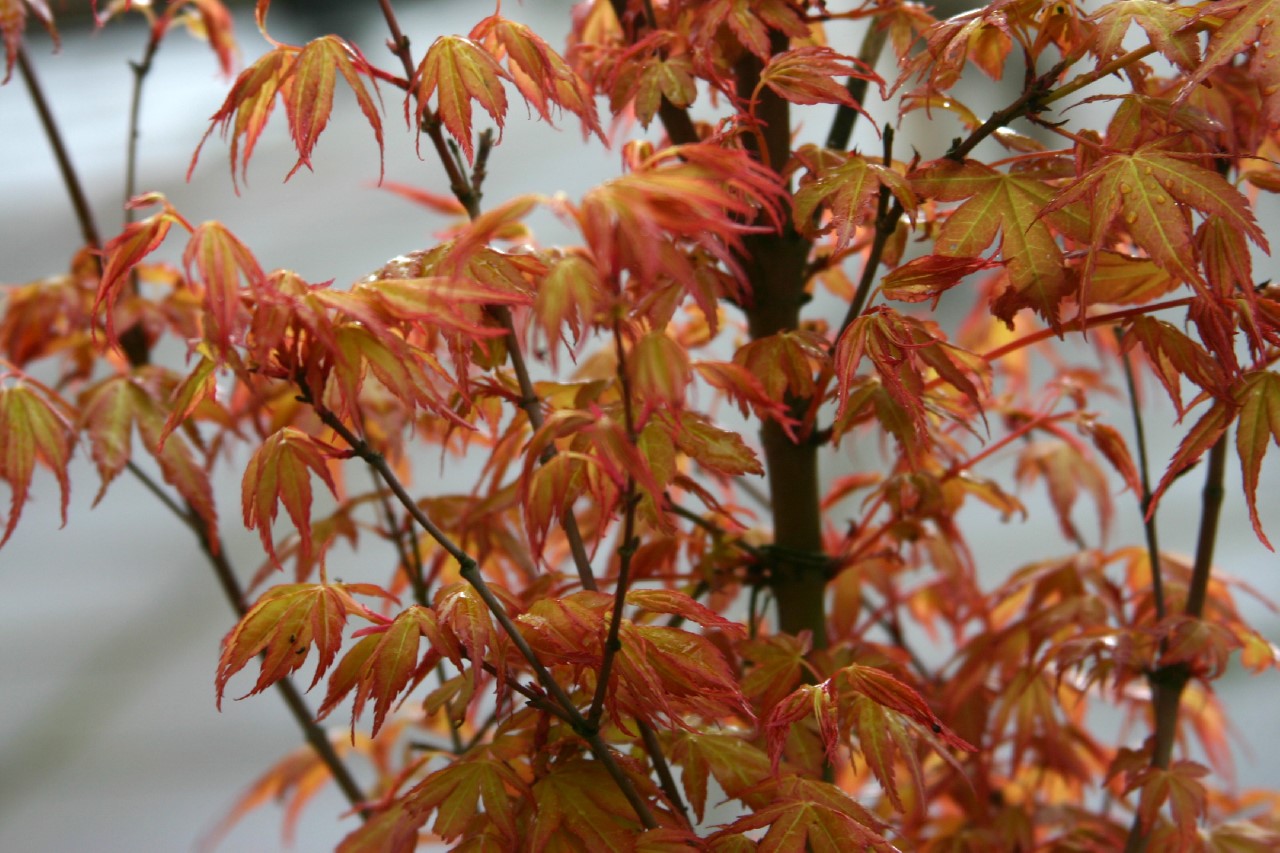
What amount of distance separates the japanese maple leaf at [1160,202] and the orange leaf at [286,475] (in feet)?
1.01

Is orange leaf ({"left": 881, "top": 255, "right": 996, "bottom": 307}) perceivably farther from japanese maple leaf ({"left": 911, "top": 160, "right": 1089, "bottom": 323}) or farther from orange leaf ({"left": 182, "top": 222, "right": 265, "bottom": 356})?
orange leaf ({"left": 182, "top": 222, "right": 265, "bottom": 356})

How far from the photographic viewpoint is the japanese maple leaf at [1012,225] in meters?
0.47

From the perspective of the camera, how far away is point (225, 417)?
72 cm

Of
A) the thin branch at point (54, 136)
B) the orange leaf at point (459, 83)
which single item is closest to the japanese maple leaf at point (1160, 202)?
the orange leaf at point (459, 83)

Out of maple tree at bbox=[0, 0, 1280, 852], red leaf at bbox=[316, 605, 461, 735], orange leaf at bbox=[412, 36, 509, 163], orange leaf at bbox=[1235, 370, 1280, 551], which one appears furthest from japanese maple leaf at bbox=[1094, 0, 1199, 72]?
red leaf at bbox=[316, 605, 461, 735]

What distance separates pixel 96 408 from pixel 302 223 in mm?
1414

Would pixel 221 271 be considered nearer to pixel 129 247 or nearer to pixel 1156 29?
Answer: pixel 129 247

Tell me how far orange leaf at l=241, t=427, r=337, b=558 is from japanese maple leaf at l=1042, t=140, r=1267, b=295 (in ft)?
1.01

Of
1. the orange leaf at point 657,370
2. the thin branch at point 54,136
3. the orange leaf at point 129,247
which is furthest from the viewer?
the thin branch at point 54,136

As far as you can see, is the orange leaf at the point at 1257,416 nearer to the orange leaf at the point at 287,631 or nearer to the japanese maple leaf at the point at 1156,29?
the japanese maple leaf at the point at 1156,29

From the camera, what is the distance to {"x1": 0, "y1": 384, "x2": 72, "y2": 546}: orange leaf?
0.61m

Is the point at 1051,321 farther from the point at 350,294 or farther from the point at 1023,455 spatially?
the point at 1023,455

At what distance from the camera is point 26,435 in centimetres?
61

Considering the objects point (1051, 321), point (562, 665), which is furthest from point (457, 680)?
point (1051, 321)
